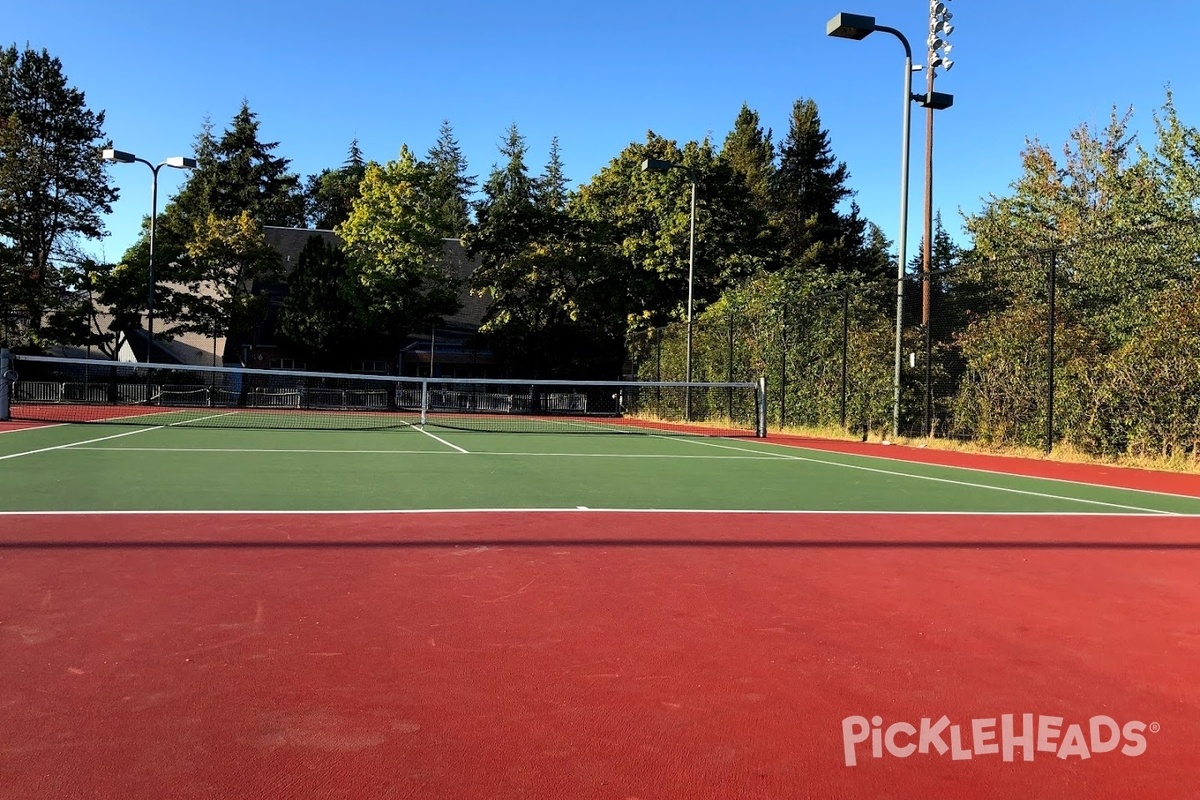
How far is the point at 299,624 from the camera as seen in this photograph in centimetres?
448

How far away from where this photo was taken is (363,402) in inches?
1463

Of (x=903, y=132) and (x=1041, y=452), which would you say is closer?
(x=1041, y=452)

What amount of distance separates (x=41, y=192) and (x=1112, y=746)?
4517 centimetres

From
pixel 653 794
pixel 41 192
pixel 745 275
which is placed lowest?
pixel 653 794

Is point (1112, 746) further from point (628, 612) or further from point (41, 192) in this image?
point (41, 192)

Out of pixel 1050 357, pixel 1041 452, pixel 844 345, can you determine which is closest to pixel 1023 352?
pixel 1050 357

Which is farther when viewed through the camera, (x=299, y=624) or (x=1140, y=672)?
(x=299, y=624)

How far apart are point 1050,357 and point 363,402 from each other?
2862cm

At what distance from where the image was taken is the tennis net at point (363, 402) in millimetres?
25875

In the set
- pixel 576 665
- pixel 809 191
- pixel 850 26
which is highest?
pixel 809 191

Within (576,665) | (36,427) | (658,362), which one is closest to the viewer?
(576,665)

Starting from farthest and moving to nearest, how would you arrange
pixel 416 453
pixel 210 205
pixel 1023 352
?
1. pixel 210 205
2. pixel 1023 352
3. pixel 416 453

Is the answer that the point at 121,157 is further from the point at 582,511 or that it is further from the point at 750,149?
the point at 750,149

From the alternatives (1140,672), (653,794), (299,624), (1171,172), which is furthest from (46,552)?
(1171,172)
